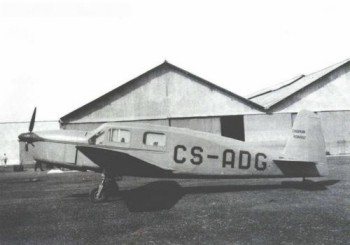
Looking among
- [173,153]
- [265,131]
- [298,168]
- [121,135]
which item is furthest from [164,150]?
[265,131]

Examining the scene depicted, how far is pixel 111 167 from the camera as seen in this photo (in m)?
8.77

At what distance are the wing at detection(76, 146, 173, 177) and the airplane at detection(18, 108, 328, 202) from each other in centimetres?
1

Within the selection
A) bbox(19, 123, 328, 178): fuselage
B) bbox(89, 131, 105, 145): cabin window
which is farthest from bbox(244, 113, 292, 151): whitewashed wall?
bbox(89, 131, 105, 145): cabin window

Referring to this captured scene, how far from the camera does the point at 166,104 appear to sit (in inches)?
858

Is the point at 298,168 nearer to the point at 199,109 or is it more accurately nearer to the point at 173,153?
the point at 173,153

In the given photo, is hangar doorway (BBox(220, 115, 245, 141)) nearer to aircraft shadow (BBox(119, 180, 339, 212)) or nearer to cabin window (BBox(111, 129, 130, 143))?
aircraft shadow (BBox(119, 180, 339, 212))

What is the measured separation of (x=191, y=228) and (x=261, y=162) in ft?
14.3

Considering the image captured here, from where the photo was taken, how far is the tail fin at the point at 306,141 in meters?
9.68

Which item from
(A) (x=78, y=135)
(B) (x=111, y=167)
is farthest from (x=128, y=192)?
(A) (x=78, y=135)

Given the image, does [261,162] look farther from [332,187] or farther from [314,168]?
[332,187]

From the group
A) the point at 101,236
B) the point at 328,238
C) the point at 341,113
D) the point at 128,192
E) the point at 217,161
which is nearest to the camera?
the point at 328,238

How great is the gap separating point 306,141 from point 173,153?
415 cm

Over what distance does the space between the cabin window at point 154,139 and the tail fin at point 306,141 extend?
12.9 feet

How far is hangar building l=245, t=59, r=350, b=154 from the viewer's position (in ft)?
75.5
